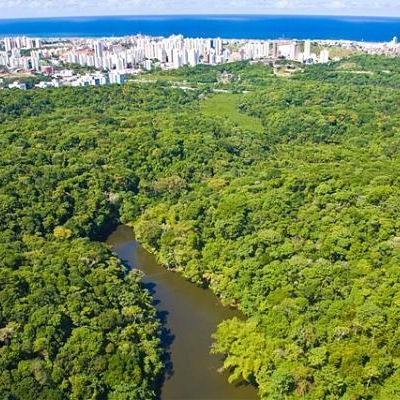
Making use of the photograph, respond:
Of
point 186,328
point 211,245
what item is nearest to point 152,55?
point 211,245

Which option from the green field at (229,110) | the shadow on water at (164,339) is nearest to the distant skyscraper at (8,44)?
the green field at (229,110)

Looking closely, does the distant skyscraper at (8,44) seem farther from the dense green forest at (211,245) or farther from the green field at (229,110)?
the dense green forest at (211,245)

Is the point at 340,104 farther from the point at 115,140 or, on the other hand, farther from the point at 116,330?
the point at 116,330

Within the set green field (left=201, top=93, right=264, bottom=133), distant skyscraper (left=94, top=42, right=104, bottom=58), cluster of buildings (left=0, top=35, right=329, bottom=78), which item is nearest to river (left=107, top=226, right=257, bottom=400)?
green field (left=201, top=93, right=264, bottom=133)

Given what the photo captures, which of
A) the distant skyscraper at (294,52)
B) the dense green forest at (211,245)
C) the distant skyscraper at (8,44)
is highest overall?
the dense green forest at (211,245)

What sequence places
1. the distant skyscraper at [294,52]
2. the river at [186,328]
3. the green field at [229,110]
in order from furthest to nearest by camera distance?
1. the distant skyscraper at [294,52]
2. the green field at [229,110]
3. the river at [186,328]

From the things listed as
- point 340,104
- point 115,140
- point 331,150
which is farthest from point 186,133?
point 340,104

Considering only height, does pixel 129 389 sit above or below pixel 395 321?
below
